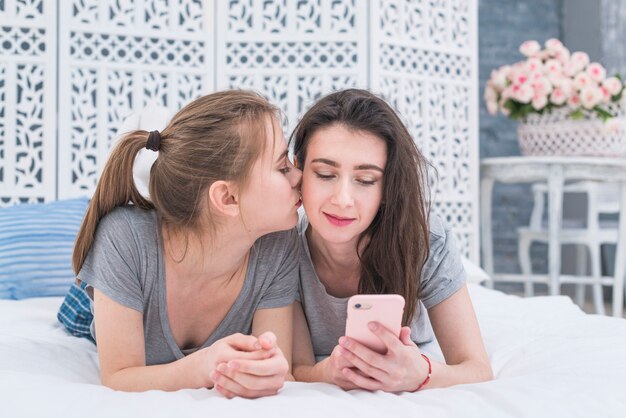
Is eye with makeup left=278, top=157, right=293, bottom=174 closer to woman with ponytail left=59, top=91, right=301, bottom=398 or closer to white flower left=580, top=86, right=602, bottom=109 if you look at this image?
woman with ponytail left=59, top=91, right=301, bottom=398

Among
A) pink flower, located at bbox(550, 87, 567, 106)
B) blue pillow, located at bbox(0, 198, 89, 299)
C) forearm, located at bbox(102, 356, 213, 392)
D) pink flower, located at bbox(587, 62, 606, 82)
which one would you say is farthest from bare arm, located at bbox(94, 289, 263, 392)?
pink flower, located at bbox(587, 62, 606, 82)

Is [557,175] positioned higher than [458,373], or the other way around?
[557,175]

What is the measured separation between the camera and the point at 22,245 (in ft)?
7.57

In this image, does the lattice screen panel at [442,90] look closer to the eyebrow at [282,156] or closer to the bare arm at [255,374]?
the eyebrow at [282,156]

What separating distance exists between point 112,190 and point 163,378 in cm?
40

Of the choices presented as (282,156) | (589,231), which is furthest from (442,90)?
(282,156)

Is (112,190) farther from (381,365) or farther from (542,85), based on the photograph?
(542,85)

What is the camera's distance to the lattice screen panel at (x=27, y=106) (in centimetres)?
308

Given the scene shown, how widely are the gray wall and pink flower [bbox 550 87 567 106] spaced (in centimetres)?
179

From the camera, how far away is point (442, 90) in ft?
11.8

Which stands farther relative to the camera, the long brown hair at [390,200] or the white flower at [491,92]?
the white flower at [491,92]

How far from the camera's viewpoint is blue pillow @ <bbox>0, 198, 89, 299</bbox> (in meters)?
2.29

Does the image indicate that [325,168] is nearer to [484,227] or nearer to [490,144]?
[484,227]

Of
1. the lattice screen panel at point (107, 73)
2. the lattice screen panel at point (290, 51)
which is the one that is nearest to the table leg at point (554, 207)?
the lattice screen panel at point (290, 51)
